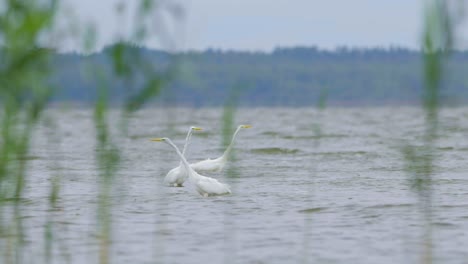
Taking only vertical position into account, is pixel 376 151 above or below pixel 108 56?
below

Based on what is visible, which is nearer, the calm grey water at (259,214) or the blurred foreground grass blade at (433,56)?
the blurred foreground grass blade at (433,56)

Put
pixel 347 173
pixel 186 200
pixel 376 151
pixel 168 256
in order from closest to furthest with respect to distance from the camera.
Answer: pixel 168 256
pixel 186 200
pixel 347 173
pixel 376 151

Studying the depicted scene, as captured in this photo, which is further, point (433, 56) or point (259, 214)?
point (259, 214)

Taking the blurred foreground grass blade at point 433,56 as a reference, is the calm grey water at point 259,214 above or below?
below

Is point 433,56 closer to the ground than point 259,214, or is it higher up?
higher up

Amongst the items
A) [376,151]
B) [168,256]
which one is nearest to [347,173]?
[376,151]

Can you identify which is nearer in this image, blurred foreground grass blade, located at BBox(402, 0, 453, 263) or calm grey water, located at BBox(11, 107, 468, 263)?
blurred foreground grass blade, located at BBox(402, 0, 453, 263)

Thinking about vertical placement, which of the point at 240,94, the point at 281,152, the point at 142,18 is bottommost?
the point at 281,152

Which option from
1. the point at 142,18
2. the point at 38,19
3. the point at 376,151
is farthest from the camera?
the point at 376,151

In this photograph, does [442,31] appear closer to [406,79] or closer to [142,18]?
[406,79]

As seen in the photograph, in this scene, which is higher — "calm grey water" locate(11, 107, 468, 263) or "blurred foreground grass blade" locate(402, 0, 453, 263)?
"blurred foreground grass blade" locate(402, 0, 453, 263)

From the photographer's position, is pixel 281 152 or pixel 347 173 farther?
pixel 281 152

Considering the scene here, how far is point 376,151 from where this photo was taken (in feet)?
95.8

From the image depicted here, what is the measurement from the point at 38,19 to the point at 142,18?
721mm
